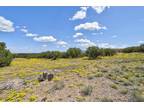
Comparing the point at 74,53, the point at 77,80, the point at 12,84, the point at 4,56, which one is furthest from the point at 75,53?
the point at 4,56

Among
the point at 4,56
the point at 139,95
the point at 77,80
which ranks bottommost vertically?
the point at 139,95

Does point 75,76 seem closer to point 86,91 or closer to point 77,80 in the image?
point 77,80

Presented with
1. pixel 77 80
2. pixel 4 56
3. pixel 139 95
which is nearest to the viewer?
pixel 139 95

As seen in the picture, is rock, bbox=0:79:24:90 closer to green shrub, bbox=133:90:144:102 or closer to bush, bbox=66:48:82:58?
bush, bbox=66:48:82:58

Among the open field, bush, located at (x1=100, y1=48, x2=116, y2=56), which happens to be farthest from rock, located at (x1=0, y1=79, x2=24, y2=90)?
bush, located at (x1=100, y1=48, x2=116, y2=56)

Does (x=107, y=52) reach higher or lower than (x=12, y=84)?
higher

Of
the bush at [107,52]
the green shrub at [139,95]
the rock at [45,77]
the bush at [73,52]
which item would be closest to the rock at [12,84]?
the rock at [45,77]
